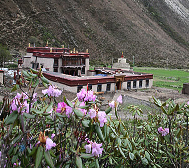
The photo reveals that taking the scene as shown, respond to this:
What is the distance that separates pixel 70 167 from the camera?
357 cm

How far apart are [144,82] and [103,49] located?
5016cm

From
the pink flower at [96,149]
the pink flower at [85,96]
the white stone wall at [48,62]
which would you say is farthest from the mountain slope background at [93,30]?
the pink flower at [96,149]

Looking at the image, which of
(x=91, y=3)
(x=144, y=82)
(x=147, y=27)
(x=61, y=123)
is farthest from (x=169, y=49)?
(x=61, y=123)

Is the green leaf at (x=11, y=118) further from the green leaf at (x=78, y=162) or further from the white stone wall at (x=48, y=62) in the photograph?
the white stone wall at (x=48, y=62)

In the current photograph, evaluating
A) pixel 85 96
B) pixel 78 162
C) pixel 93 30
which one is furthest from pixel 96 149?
pixel 93 30

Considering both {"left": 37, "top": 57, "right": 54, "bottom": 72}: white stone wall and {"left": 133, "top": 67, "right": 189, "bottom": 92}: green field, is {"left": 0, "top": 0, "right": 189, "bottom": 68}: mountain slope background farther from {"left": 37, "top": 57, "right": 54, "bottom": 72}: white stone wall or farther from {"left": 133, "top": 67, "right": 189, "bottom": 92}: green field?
{"left": 37, "top": 57, "right": 54, "bottom": 72}: white stone wall

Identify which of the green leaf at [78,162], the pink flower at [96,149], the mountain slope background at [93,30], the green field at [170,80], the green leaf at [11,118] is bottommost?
the green field at [170,80]

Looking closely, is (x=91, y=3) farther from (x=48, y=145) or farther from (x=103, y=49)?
(x=48, y=145)

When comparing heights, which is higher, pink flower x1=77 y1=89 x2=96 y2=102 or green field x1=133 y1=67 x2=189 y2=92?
pink flower x1=77 y1=89 x2=96 y2=102

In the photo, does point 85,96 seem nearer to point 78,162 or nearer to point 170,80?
point 78,162

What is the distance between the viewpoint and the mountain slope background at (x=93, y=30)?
72.0 meters

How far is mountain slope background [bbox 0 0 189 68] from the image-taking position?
7200cm

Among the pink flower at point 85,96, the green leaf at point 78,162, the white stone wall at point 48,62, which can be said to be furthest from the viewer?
the white stone wall at point 48,62

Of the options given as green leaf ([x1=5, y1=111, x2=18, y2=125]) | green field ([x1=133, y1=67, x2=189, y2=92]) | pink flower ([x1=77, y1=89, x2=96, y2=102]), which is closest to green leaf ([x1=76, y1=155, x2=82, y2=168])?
green leaf ([x1=5, y1=111, x2=18, y2=125])
